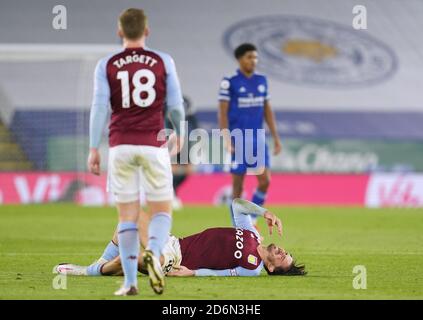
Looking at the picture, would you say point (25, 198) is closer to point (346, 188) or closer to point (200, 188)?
point (200, 188)

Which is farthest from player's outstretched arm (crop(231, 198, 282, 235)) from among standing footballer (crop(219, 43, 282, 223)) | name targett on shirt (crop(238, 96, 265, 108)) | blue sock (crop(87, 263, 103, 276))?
name targett on shirt (crop(238, 96, 265, 108))

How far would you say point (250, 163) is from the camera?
486 inches

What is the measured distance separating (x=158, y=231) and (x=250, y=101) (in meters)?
6.19

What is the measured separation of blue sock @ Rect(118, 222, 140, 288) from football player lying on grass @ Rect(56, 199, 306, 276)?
4.05ft

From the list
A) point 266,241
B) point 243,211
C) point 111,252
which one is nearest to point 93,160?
point 111,252

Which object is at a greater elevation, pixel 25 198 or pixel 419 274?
pixel 25 198

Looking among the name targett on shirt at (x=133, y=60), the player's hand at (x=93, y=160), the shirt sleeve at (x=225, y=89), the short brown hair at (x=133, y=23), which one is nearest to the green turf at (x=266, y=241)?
the player's hand at (x=93, y=160)

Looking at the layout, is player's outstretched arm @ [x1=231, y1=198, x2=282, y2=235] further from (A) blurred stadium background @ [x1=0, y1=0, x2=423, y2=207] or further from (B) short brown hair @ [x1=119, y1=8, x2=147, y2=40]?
(A) blurred stadium background @ [x1=0, y1=0, x2=423, y2=207]

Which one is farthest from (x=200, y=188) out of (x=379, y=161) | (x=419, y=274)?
(x=419, y=274)

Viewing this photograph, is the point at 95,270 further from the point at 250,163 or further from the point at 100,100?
the point at 250,163

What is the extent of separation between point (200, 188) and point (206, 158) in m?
1.80

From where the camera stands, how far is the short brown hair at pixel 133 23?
6.20 meters

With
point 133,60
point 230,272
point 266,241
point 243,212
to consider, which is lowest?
point 230,272

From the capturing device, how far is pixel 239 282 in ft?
24.6
